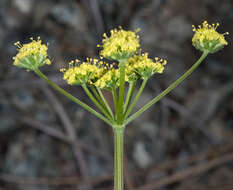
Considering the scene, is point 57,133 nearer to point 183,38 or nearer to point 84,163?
point 84,163

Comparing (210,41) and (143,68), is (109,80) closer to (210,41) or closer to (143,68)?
(143,68)

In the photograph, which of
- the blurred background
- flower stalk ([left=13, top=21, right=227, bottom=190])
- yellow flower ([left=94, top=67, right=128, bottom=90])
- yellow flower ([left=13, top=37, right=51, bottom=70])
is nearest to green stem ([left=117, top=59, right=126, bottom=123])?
flower stalk ([left=13, top=21, right=227, bottom=190])

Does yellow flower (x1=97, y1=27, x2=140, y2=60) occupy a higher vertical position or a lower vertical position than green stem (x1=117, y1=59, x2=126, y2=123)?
higher

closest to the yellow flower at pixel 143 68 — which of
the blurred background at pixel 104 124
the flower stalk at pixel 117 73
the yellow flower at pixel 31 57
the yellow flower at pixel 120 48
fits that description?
the flower stalk at pixel 117 73

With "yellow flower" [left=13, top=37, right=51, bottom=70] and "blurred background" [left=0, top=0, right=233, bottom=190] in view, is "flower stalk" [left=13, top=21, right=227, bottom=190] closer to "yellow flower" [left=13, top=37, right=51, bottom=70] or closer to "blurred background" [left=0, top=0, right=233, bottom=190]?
"yellow flower" [left=13, top=37, right=51, bottom=70]

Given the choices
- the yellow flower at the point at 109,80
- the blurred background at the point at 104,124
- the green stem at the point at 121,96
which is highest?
the blurred background at the point at 104,124

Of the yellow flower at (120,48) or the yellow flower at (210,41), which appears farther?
the yellow flower at (210,41)

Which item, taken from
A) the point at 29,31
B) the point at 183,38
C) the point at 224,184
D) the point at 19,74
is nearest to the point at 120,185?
the point at 224,184

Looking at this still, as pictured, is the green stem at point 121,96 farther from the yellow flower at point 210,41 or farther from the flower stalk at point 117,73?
the yellow flower at point 210,41

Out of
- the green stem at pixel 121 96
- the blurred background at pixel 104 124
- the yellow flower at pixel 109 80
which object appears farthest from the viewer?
the blurred background at pixel 104 124
